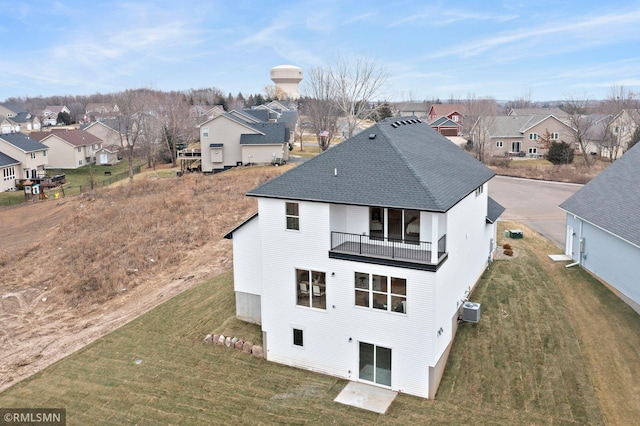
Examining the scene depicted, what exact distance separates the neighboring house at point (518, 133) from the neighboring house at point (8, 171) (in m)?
63.1

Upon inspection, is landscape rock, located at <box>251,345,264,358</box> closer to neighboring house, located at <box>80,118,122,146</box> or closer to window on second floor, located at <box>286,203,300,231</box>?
window on second floor, located at <box>286,203,300,231</box>

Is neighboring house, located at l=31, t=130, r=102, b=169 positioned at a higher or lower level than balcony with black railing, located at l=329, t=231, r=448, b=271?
higher

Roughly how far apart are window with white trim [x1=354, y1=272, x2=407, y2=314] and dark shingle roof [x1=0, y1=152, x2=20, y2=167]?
201 ft

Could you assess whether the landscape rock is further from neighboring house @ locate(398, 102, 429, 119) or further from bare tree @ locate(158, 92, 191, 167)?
neighboring house @ locate(398, 102, 429, 119)

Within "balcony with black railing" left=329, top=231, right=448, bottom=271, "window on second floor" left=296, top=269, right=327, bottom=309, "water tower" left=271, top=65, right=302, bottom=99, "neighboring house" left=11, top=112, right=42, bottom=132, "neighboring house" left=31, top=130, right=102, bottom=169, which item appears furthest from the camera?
"water tower" left=271, top=65, right=302, bottom=99

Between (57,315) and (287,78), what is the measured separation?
138 m

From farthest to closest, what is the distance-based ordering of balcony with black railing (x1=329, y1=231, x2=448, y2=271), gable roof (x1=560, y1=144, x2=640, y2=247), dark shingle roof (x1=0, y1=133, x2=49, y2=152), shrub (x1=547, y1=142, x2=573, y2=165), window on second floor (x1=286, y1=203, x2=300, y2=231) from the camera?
dark shingle roof (x1=0, y1=133, x2=49, y2=152), shrub (x1=547, y1=142, x2=573, y2=165), gable roof (x1=560, y1=144, x2=640, y2=247), window on second floor (x1=286, y1=203, x2=300, y2=231), balcony with black railing (x1=329, y1=231, x2=448, y2=271)

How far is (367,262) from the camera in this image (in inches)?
660

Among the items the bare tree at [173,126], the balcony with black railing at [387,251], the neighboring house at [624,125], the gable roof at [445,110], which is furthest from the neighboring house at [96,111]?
the balcony with black railing at [387,251]

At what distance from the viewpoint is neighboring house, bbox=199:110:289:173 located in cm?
6075

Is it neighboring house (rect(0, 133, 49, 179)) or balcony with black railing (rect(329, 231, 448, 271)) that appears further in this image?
neighboring house (rect(0, 133, 49, 179))

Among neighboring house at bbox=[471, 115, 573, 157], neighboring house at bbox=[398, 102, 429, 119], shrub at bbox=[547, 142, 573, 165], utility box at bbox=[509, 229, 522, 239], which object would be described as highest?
neighboring house at bbox=[398, 102, 429, 119]

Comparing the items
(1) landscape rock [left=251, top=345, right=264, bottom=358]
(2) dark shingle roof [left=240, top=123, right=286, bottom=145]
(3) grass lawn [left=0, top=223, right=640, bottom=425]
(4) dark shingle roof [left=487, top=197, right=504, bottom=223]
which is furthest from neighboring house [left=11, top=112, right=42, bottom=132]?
(1) landscape rock [left=251, top=345, right=264, bottom=358]

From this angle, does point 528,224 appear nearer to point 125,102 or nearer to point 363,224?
point 363,224
